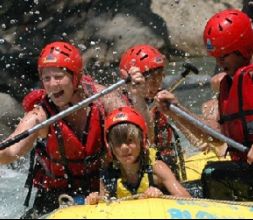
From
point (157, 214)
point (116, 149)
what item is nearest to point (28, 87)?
point (116, 149)

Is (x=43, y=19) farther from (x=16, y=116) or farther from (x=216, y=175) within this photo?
(x=216, y=175)

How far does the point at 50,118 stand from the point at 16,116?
17.2ft

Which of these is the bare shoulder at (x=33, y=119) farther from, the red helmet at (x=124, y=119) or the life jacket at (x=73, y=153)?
the red helmet at (x=124, y=119)

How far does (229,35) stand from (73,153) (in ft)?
4.41

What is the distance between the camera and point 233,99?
4.71 m

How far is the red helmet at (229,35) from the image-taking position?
188 inches

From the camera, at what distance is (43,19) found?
12234mm

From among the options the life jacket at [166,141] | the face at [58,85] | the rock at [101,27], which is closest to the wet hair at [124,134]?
the face at [58,85]

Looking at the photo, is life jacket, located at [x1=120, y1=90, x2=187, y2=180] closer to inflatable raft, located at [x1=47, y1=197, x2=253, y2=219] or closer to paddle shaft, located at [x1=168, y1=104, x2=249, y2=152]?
paddle shaft, located at [x1=168, y1=104, x2=249, y2=152]

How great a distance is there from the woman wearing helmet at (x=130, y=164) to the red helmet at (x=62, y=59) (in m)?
0.49

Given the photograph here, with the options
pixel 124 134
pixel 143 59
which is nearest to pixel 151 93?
pixel 143 59

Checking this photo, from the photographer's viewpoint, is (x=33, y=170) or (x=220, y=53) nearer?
(x=220, y=53)

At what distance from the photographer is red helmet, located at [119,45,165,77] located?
565 centimetres

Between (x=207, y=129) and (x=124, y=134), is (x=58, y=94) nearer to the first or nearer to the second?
(x=124, y=134)
